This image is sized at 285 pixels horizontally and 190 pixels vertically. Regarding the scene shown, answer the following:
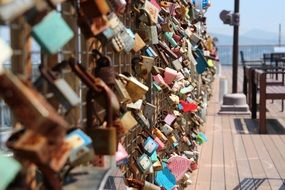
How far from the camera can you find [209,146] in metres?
5.70

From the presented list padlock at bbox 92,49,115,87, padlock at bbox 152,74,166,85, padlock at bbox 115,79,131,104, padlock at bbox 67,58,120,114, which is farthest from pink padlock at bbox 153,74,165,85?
padlock at bbox 67,58,120,114

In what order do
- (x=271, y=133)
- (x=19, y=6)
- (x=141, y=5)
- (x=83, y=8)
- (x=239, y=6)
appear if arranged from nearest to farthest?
1. (x=19, y=6)
2. (x=83, y=8)
3. (x=141, y=5)
4. (x=271, y=133)
5. (x=239, y=6)

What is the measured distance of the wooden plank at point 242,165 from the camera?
13.3 ft

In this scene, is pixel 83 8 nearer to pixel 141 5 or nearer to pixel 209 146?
pixel 141 5

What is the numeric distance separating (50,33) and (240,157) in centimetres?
440

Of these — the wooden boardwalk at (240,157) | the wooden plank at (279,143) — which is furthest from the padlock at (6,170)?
the wooden plank at (279,143)

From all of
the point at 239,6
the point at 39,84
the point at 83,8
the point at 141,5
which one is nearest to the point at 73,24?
the point at 83,8

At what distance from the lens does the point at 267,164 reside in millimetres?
4762

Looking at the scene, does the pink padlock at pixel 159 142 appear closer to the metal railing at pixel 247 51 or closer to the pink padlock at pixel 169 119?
the pink padlock at pixel 169 119

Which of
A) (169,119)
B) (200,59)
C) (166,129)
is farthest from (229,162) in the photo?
(166,129)

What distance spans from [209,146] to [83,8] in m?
4.68

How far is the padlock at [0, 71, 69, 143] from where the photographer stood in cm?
84

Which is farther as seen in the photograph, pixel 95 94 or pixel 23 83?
pixel 95 94

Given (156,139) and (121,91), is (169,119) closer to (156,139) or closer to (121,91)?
(156,139)
